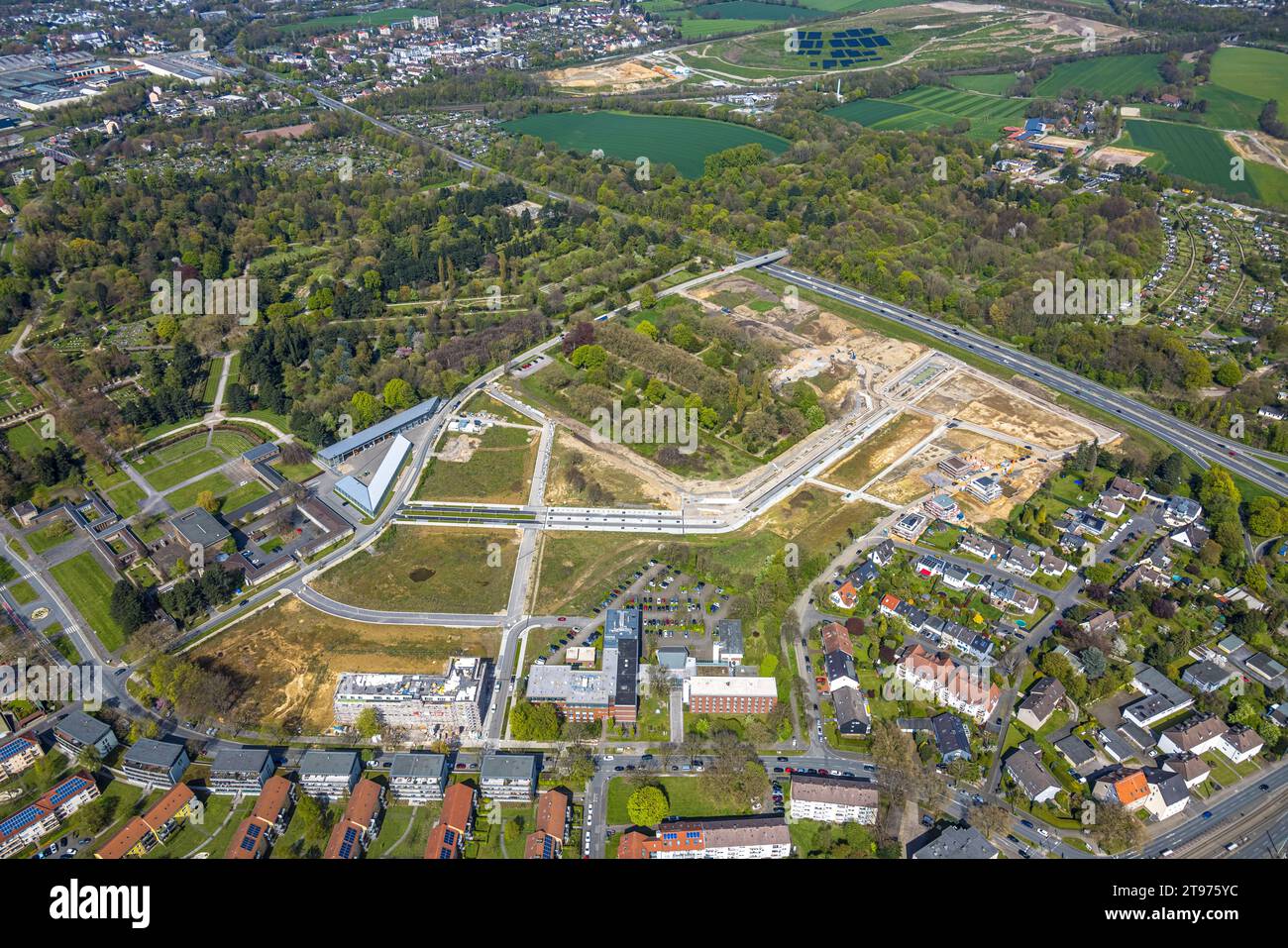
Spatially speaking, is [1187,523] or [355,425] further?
[355,425]


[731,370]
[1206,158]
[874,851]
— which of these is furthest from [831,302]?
[1206,158]

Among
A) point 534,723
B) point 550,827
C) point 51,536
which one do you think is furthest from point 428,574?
point 51,536

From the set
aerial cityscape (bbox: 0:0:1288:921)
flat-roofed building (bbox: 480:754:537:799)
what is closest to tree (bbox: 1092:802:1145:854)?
aerial cityscape (bbox: 0:0:1288:921)

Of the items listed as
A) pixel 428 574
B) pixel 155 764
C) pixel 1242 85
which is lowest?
pixel 155 764

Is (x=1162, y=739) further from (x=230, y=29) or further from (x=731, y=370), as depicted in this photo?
(x=230, y=29)

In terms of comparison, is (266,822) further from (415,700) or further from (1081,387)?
(1081,387)

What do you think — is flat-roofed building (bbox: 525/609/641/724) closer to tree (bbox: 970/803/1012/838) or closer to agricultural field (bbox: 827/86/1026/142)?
tree (bbox: 970/803/1012/838)
